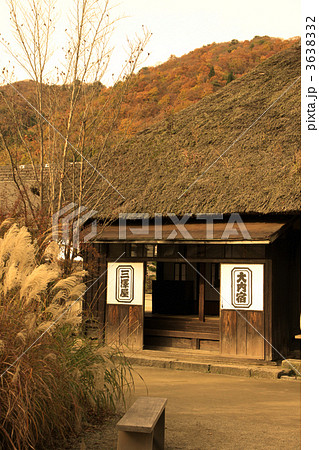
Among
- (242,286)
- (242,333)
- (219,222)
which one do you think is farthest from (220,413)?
(219,222)

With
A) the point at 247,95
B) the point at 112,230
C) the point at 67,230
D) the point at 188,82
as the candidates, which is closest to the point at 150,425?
the point at 67,230

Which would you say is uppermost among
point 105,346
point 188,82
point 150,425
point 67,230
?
point 188,82

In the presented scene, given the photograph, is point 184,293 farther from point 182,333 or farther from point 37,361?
point 37,361

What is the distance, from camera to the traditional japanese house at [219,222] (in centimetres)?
966

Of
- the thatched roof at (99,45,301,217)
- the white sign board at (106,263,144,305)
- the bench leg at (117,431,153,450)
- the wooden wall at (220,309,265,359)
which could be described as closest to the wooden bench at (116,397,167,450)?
the bench leg at (117,431,153,450)

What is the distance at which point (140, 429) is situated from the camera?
4152 mm

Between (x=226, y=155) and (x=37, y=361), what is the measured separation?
7.56m

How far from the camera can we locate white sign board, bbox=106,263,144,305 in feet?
35.0

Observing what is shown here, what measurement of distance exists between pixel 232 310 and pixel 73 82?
190 inches

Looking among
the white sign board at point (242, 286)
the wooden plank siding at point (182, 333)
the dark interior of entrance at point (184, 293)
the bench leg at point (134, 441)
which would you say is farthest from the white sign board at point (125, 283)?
the bench leg at point (134, 441)

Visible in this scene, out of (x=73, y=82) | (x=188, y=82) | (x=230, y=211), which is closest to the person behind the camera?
(x=73, y=82)

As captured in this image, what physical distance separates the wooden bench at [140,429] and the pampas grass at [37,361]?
0.48 meters

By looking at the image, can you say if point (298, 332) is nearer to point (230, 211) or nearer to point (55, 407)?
point (230, 211)

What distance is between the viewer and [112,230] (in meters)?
11.0
